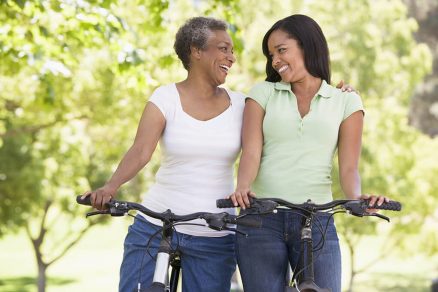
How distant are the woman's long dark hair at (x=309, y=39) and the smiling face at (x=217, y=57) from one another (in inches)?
12.0

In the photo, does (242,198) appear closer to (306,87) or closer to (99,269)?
(306,87)

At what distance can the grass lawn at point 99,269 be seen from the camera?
3300 centimetres

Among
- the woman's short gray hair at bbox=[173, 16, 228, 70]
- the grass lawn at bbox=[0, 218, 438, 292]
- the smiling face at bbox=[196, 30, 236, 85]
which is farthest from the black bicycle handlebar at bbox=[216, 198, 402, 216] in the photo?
the grass lawn at bbox=[0, 218, 438, 292]

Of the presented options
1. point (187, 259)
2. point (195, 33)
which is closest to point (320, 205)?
point (187, 259)

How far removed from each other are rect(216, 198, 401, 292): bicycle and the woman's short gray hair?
1.06 m

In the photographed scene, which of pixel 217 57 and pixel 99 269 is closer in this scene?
pixel 217 57

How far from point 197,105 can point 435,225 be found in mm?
20182

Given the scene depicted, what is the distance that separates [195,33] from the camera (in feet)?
15.3

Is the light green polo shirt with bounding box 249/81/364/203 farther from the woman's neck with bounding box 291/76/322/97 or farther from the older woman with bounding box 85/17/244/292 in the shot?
the older woman with bounding box 85/17/244/292

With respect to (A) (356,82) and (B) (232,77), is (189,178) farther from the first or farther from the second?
(A) (356,82)

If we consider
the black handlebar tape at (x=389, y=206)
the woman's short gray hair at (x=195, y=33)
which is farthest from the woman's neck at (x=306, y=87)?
the black handlebar tape at (x=389, y=206)

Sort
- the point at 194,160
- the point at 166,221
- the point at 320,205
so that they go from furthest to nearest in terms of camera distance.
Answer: the point at 194,160 < the point at 166,221 < the point at 320,205

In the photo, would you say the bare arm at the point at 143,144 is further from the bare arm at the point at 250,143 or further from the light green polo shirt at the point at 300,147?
the light green polo shirt at the point at 300,147

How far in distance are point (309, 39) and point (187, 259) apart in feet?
3.85
